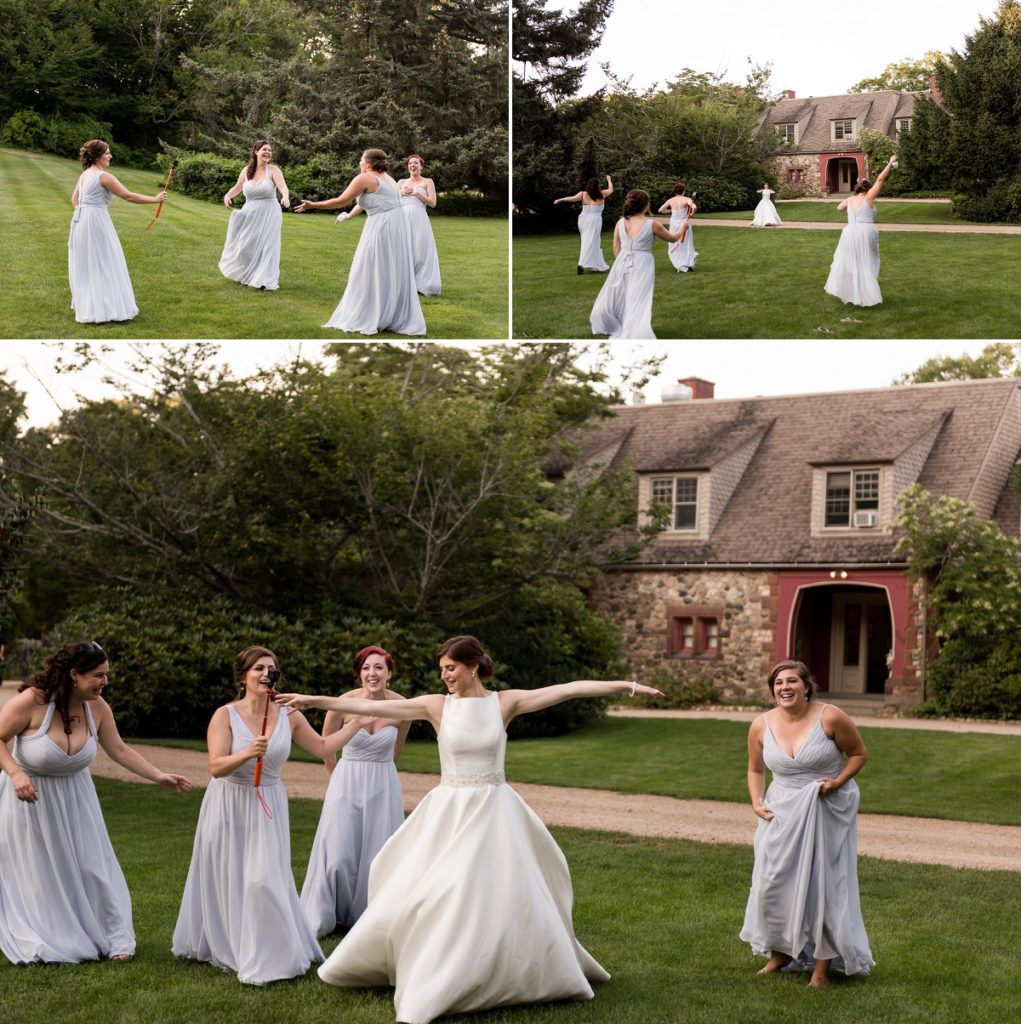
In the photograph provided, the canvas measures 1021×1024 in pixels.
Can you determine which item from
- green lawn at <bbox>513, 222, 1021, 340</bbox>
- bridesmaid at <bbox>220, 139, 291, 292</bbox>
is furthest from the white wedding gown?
green lawn at <bbox>513, 222, 1021, 340</bbox>

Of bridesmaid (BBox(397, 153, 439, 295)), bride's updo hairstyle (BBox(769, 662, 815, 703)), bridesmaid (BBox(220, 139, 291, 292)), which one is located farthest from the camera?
bridesmaid (BBox(397, 153, 439, 295))

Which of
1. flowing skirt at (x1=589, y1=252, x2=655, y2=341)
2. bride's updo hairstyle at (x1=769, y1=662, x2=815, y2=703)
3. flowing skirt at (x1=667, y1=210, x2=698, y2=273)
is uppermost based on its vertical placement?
flowing skirt at (x1=667, y1=210, x2=698, y2=273)

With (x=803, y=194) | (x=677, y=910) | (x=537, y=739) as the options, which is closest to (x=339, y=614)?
(x=537, y=739)

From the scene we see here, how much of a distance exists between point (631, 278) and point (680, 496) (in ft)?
40.9

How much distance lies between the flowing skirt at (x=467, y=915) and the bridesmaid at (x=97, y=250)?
9655mm

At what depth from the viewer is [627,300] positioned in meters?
17.6

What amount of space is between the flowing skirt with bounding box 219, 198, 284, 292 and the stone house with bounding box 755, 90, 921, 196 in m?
6.83

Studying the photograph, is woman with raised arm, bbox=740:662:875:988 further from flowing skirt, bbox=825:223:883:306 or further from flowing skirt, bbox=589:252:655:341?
flowing skirt, bbox=825:223:883:306

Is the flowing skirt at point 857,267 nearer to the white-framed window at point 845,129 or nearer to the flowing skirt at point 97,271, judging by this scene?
the white-framed window at point 845,129

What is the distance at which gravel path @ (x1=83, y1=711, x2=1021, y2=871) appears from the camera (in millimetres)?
12883

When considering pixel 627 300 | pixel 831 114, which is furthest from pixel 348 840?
pixel 831 114

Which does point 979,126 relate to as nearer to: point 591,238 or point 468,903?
point 591,238

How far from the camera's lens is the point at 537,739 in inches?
859

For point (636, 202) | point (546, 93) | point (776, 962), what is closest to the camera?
point (776, 962)
